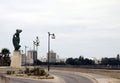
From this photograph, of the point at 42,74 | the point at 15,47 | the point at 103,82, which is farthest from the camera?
the point at 15,47

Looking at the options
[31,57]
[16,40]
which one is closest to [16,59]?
[16,40]

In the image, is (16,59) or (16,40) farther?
(16,40)

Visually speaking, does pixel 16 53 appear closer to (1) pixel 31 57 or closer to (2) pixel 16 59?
(2) pixel 16 59

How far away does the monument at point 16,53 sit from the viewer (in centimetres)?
7788

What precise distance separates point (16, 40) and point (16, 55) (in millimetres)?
5589

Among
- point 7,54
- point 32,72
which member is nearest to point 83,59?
point 7,54

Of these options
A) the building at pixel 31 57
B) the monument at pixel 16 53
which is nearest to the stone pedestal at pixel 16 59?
the monument at pixel 16 53

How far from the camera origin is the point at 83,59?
14950 cm

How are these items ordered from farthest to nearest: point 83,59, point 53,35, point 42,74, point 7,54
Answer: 1. point 83,59
2. point 7,54
3. point 53,35
4. point 42,74

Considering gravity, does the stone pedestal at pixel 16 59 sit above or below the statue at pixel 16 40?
below

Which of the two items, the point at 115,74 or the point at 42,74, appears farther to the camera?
the point at 42,74

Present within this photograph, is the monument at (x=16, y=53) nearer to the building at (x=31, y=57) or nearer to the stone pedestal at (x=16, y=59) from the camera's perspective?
the stone pedestal at (x=16, y=59)

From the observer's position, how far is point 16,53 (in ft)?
257

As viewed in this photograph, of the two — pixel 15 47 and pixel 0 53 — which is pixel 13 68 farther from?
pixel 0 53
